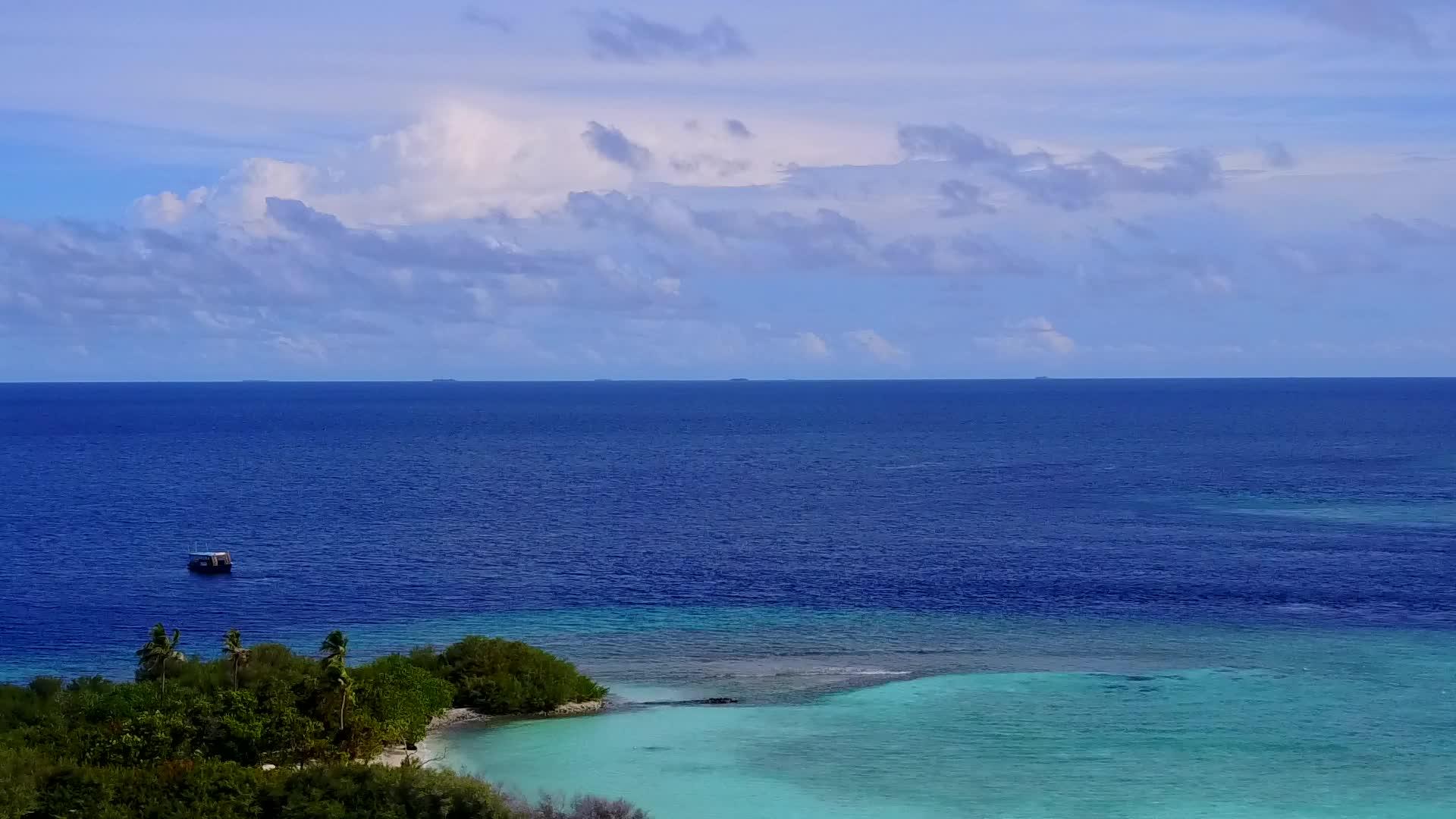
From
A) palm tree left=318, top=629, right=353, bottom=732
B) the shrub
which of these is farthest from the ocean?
palm tree left=318, top=629, right=353, bottom=732

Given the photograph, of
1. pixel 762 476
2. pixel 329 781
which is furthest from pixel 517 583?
pixel 762 476

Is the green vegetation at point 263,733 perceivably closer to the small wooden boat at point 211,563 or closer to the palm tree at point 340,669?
the palm tree at point 340,669

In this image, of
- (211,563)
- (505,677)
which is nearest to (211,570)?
(211,563)

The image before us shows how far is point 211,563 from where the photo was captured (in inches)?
3497

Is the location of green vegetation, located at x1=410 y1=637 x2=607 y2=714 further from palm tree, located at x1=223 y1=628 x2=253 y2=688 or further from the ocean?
palm tree, located at x1=223 y1=628 x2=253 y2=688

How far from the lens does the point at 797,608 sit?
77562 mm

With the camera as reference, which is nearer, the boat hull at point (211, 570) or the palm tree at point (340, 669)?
the palm tree at point (340, 669)

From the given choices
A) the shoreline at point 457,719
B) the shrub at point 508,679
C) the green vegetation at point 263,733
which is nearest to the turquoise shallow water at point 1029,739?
the shoreline at point 457,719

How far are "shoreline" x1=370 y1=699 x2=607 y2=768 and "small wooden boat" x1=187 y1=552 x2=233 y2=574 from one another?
4273 centimetres

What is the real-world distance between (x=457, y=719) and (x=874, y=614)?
100 ft

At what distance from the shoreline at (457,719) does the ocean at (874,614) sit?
1.21 meters

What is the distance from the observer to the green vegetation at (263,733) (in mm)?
35094

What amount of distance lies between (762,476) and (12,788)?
12772 cm

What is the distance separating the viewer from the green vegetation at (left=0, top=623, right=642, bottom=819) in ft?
115
